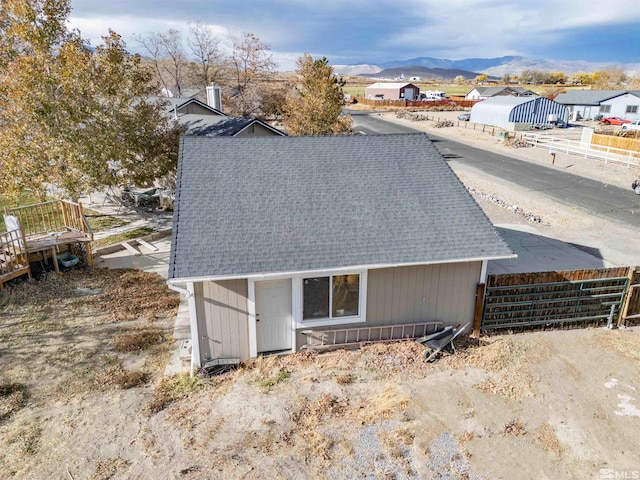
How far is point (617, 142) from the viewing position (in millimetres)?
36094

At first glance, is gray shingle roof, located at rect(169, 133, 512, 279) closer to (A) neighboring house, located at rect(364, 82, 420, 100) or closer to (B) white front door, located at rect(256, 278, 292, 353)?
(B) white front door, located at rect(256, 278, 292, 353)

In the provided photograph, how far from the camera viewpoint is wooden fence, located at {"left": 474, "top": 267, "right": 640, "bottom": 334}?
11.5 meters

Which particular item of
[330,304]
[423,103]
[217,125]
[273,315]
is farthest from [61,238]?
[423,103]

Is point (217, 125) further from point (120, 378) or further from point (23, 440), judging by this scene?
point (23, 440)

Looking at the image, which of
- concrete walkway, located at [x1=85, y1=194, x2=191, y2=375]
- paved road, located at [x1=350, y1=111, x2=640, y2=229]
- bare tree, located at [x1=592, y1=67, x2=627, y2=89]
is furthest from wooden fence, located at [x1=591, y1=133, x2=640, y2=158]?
bare tree, located at [x1=592, y1=67, x2=627, y2=89]

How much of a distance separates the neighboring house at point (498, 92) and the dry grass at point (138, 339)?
84728 millimetres

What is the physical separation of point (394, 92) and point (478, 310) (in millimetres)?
95045

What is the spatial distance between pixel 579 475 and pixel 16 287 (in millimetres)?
15928

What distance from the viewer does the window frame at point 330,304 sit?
33.4 feet

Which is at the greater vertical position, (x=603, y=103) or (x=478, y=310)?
(x=603, y=103)

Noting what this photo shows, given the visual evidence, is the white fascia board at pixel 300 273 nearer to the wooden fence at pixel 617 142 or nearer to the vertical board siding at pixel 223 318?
the vertical board siding at pixel 223 318

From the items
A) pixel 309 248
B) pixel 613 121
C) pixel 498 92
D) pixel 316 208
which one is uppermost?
pixel 498 92

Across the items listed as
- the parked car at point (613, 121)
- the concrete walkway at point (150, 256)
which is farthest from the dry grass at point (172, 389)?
the parked car at point (613, 121)

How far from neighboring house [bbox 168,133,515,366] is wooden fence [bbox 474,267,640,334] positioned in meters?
0.67
